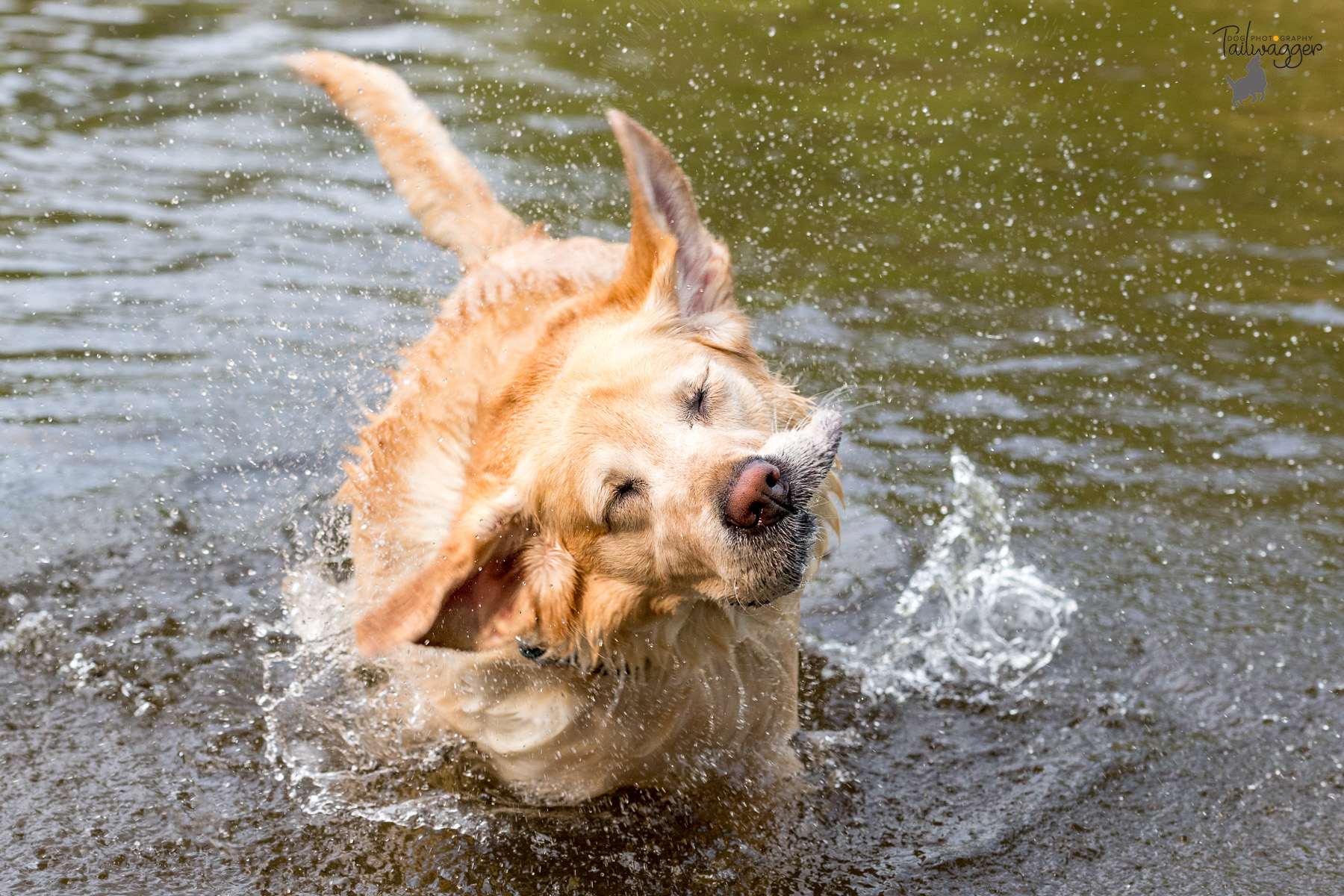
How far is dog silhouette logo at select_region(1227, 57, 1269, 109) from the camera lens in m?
9.15

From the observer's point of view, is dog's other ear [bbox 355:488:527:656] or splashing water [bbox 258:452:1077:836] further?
splashing water [bbox 258:452:1077:836]

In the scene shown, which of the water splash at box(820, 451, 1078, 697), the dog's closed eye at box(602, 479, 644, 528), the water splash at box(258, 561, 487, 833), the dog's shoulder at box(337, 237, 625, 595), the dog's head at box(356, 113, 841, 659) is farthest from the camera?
the water splash at box(820, 451, 1078, 697)

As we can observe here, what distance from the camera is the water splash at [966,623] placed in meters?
4.71

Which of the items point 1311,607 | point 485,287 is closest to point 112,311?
point 485,287

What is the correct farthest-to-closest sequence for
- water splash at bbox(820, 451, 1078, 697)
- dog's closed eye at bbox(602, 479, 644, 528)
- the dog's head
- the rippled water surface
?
1. water splash at bbox(820, 451, 1078, 697)
2. the rippled water surface
3. dog's closed eye at bbox(602, 479, 644, 528)
4. the dog's head

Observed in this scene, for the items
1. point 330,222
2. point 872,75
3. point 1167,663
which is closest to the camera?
point 1167,663

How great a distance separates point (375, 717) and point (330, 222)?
4.55 m

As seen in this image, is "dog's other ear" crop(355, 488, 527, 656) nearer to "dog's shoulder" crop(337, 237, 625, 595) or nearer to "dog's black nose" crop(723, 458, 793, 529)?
"dog's shoulder" crop(337, 237, 625, 595)

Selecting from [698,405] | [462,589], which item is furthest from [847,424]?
[462,589]

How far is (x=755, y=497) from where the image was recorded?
298 cm

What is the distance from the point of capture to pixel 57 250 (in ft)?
24.5

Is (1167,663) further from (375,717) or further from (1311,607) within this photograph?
(375,717)

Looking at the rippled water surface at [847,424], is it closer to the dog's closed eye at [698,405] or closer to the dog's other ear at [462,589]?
the dog's closed eye at [698,405]

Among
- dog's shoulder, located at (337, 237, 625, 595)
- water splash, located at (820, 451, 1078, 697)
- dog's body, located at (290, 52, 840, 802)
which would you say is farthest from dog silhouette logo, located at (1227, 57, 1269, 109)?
dog's body, located at (290, 52, 840, 802)
